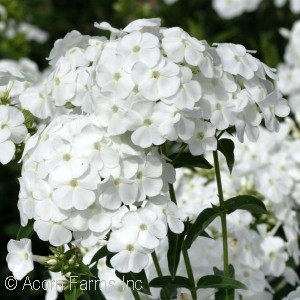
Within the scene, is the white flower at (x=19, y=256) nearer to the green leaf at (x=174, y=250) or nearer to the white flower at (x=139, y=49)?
the green leaf at (x=174, y=250)

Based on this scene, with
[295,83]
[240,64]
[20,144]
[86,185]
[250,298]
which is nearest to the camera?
[86,185]

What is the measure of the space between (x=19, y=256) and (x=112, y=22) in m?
3.21

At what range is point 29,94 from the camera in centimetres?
180

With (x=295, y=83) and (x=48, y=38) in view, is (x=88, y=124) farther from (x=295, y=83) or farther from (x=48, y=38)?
(x=48, y=38)

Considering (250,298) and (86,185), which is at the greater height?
(86,185)

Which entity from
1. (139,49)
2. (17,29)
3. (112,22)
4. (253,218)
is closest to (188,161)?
(139,49)

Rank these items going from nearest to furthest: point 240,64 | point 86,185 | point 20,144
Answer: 1. point 86,185
2. point 240,64
3. point 20,144

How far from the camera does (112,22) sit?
4.77 m

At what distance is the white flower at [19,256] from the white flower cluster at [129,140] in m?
0.08

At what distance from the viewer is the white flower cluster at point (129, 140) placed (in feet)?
5.15

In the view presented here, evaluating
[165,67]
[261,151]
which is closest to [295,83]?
[261,151]

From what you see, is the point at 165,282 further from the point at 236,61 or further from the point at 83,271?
the point at 236,61

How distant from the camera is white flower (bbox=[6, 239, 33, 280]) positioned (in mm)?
1702

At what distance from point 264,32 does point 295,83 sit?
3.75 feet
